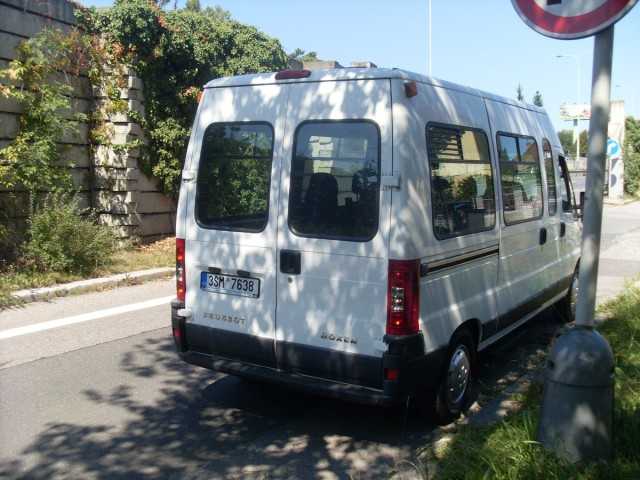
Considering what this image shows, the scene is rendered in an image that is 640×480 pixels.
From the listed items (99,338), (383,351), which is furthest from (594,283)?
(99,338)

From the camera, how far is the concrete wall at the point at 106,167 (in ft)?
34.3

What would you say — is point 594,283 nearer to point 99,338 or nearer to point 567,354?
point 567,354

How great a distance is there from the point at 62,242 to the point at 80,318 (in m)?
2.20

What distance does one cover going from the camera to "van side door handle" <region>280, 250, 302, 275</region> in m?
4.45

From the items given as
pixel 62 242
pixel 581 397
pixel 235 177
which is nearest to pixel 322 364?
pixel 235 177

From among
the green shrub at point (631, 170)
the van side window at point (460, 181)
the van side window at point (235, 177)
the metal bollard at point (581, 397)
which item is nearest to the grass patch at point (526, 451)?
the metal bollard at point (581, 397)

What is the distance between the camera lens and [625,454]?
361 cm

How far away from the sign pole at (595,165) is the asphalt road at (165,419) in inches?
62.0

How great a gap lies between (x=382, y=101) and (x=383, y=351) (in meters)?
1.60

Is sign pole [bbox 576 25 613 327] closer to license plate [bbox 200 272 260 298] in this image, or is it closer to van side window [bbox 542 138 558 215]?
license plate [bbox 200 272 260 298]

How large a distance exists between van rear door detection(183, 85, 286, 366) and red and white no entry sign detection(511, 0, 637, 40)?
1.80 metres

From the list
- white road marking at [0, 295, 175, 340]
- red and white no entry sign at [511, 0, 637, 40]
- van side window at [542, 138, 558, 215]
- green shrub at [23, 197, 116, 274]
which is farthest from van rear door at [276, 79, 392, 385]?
green shrub at [23, 197, 116, 274]

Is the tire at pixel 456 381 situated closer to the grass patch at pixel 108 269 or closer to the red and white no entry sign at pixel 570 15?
the red and white no entry sign at pixel 570 15

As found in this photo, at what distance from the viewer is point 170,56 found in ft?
41.9
